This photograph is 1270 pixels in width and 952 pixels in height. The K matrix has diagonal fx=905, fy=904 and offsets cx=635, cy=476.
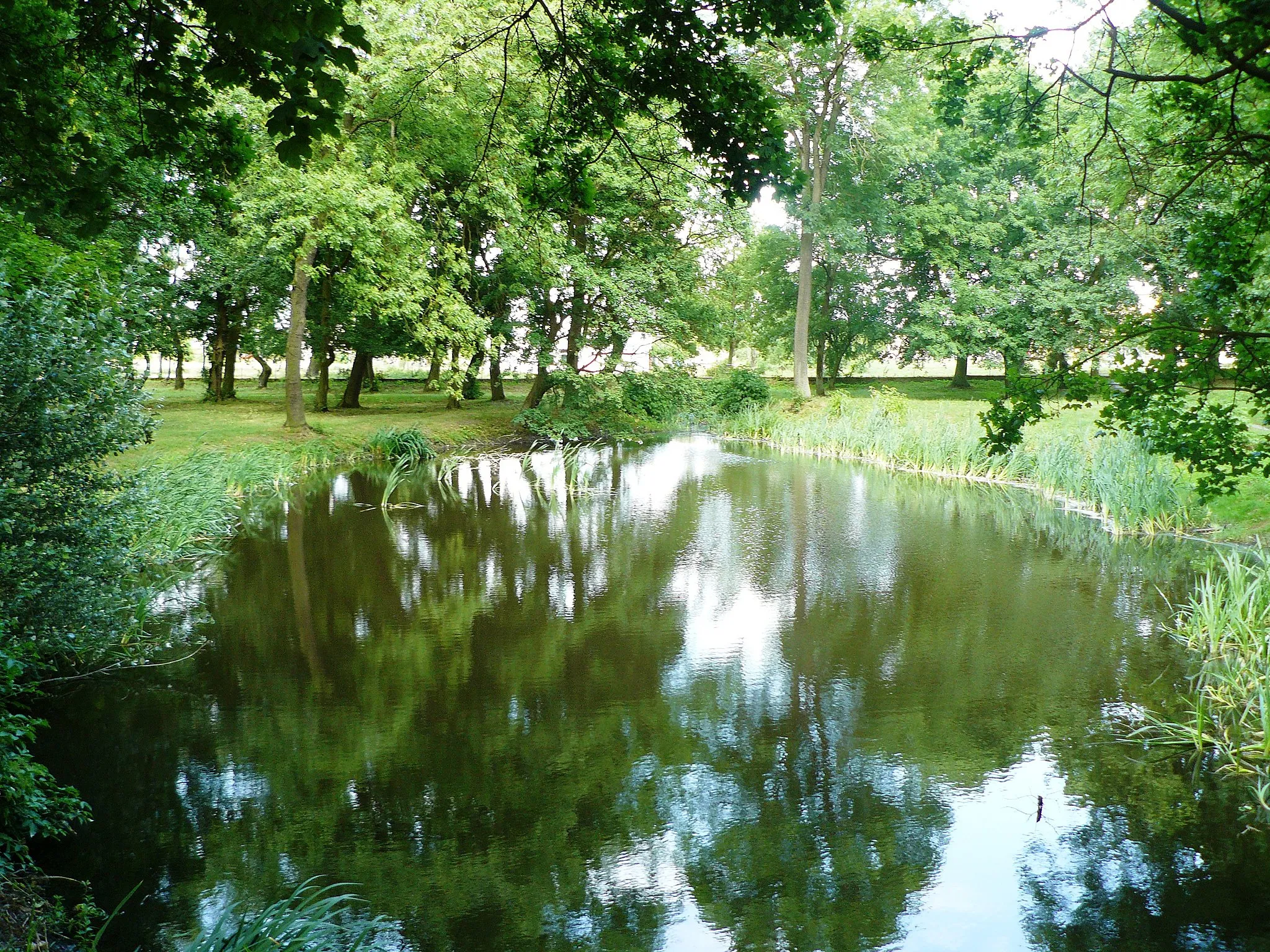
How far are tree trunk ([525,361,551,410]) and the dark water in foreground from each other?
13.2m

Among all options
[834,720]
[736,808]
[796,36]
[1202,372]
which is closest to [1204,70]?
[1202,372]

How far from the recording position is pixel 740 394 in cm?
2584

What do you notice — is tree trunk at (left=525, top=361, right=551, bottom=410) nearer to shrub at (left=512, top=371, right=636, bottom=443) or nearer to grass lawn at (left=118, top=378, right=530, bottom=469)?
shrub at (left=512, top=371, right=636, bottom=443)

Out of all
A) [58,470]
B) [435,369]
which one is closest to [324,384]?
[435,369]

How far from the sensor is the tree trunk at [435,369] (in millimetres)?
19641

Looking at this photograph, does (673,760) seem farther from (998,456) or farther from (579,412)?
(579,412)

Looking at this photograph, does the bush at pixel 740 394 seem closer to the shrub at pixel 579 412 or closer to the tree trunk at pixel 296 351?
the shrub at pixel 579 412

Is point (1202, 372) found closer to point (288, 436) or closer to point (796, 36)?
point (796, 36)

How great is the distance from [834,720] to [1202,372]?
3078mm

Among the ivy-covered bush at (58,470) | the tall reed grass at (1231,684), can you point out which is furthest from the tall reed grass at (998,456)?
the ivy-covered bush at (58,470)

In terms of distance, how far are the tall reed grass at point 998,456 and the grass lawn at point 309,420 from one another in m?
7.18

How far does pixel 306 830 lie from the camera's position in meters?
4.65

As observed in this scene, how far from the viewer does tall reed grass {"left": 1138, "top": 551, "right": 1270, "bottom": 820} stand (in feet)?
17.6

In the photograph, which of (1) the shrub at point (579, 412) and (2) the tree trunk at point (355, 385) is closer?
(1) the shrub at point (579, 412)
